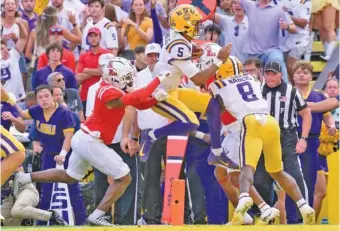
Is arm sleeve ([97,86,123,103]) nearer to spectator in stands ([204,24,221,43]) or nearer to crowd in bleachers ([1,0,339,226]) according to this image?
crowd in bleachers ([1,0,339,226])

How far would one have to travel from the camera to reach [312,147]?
14.3 m

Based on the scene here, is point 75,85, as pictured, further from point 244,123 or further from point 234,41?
→ point 244,123

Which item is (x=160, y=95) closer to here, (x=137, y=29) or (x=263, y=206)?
(x=263, y=206)

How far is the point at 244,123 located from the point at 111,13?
5.00m

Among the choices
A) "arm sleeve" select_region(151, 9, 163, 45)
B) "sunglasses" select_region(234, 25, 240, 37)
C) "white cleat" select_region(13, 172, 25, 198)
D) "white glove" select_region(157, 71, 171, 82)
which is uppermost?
"sunglasses" select_region(234, 25, 240, 37)

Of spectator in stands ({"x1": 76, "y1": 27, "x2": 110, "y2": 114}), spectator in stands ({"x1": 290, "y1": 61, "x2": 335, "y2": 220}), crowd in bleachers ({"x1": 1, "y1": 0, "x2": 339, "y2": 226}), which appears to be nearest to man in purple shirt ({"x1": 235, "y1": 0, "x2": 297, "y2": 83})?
crowd in bleachers ({"x1": 1, "y1": 0, "x2": 339, "y2": 226})

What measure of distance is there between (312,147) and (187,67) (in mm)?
2244

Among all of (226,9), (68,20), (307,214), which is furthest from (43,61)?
(307,214)

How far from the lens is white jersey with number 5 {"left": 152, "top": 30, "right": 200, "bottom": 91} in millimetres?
12781

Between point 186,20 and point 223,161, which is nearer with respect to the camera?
point 186,20

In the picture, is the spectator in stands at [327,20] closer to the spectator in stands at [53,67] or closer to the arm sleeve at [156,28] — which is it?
the arm sleeve at [156,28]

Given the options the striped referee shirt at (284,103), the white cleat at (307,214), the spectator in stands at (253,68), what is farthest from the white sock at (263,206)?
the spectator in stands at (253,68)

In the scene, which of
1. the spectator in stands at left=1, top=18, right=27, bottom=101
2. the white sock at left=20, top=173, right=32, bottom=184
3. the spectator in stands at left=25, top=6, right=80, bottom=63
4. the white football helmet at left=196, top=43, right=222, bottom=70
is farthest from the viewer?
the spectator in stands at left=25, top=6, right=80, bottom=63

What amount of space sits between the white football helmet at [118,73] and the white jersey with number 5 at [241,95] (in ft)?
2.86
